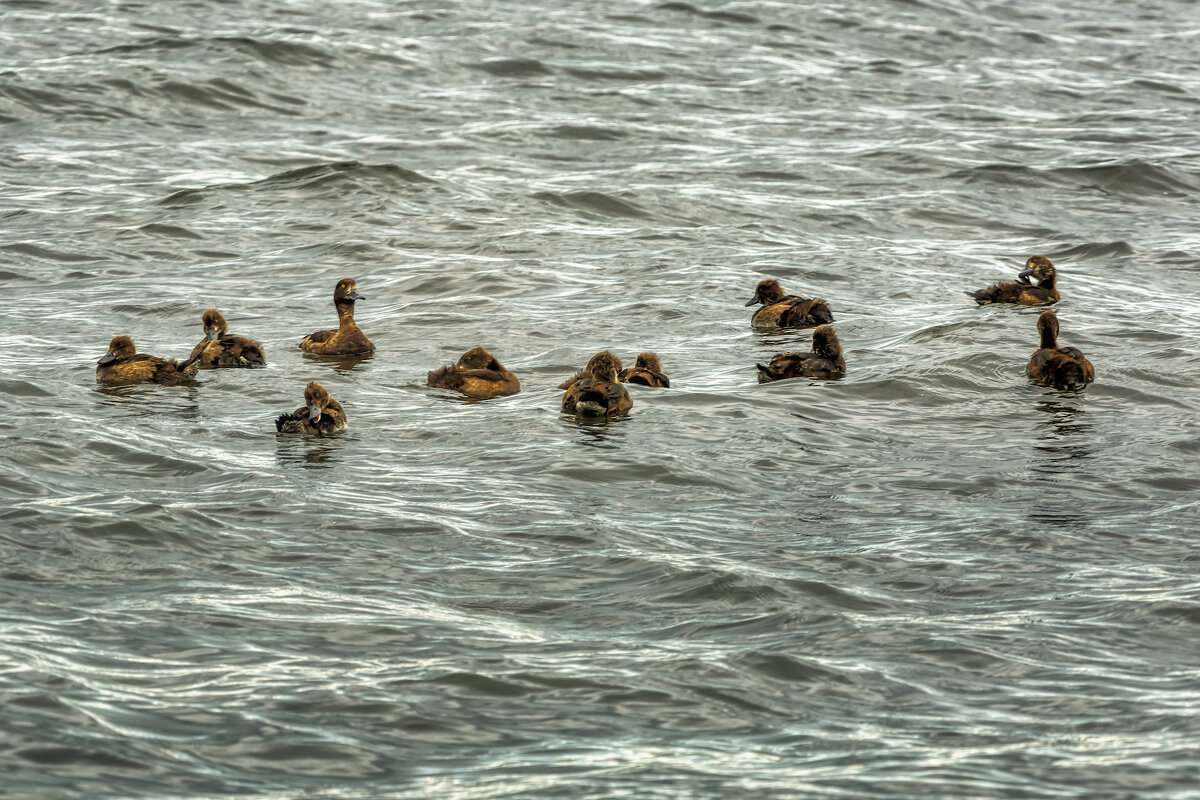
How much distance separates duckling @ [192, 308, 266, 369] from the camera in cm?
1258

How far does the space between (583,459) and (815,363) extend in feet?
9.81

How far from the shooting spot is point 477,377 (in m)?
12.0

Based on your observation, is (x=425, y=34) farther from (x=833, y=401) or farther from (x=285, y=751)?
(x=285, y=751)

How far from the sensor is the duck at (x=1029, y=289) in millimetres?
15047

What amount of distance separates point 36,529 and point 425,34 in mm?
20717

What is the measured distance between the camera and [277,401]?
11867 millimetres

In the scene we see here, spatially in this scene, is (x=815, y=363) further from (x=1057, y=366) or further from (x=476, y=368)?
(x=476, y=368)

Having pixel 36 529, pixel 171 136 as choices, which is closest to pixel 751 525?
pixel 36 529

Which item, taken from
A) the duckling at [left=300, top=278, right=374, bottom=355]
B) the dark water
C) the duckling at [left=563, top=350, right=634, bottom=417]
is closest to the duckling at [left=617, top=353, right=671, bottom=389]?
the dark water

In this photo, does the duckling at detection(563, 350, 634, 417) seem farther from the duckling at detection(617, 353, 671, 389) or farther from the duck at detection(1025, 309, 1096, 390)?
the duck at detection(1025, 309, 1096, 390)

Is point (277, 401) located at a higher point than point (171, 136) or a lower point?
lower

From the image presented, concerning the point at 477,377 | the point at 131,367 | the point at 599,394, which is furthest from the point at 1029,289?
the point at 131,367

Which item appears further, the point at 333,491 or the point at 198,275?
the point at 198,275

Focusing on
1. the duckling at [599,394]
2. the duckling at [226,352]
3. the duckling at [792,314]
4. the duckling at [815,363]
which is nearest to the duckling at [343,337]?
the duckling at [226,352]
